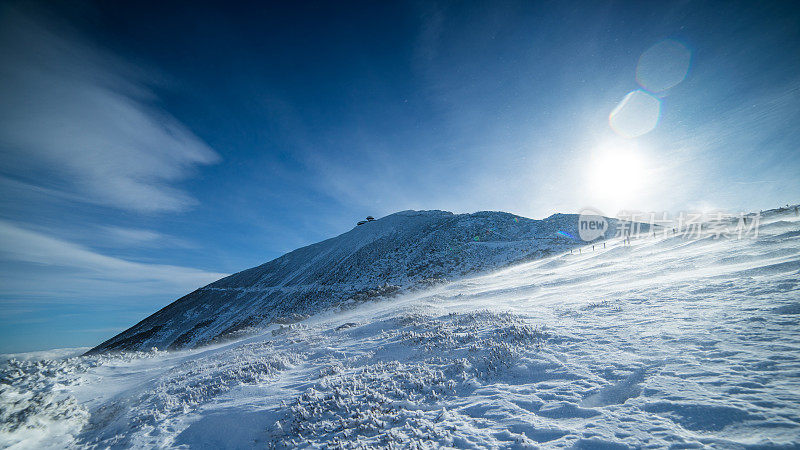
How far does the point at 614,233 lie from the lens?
4150 centimetres

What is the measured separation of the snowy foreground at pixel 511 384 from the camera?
459 centimetres

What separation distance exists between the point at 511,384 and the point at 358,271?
42.9 m

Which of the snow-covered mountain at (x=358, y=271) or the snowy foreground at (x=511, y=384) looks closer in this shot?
the snowy foreground at (x=511, y=384)

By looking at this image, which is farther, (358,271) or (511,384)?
(358,271)

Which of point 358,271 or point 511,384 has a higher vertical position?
point 358,271

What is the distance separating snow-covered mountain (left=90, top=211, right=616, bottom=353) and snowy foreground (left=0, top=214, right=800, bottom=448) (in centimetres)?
1729

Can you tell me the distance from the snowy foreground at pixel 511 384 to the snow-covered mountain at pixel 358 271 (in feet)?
56.7

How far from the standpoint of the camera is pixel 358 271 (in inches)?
1889

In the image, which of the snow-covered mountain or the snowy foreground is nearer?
the snowy foreground

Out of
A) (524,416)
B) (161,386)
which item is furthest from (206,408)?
(524,416)

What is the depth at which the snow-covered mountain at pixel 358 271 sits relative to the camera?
38.1 m

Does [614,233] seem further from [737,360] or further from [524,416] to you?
[524,416]

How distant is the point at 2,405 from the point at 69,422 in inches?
83.7

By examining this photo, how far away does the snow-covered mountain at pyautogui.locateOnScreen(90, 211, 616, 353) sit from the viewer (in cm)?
3812
